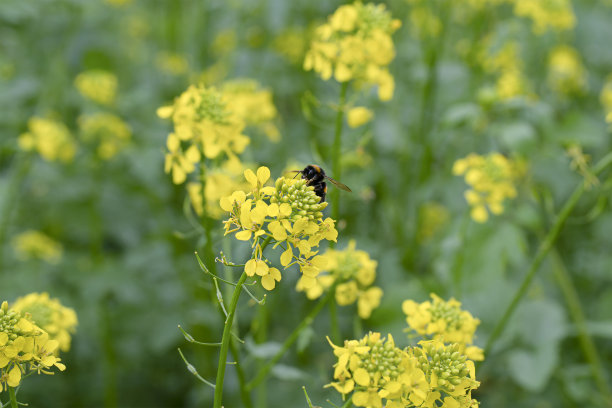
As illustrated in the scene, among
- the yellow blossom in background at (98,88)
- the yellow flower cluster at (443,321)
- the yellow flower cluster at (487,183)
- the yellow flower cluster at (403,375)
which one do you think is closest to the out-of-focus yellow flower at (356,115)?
the yellow flower cluster at (487,183)

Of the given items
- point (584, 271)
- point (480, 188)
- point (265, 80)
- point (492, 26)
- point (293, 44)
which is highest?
point (492, 26)

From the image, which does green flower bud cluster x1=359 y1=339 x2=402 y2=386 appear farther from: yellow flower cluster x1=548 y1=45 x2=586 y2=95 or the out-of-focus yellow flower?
yellow flower cluster x1=548 y1=45 x2=586 y2=95

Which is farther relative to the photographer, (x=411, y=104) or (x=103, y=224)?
(x=411, y=104)

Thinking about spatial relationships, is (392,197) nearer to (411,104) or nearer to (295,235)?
(411,104)

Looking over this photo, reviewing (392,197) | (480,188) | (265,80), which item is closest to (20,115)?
(265,80)

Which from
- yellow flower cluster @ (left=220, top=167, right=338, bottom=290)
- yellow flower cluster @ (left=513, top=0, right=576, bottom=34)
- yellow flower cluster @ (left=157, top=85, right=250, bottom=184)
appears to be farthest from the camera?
yellow flower cluster @ (left=513, top=0, right=576, bottom=34)

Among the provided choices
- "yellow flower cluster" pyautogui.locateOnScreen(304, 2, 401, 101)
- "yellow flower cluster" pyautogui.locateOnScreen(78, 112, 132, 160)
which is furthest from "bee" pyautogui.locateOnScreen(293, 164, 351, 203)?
"yellow flower cluster" pyautogui.locateOnScreen(78, 112, 132, 160)
